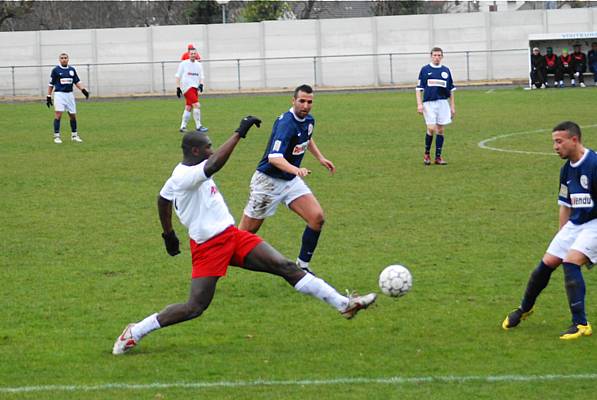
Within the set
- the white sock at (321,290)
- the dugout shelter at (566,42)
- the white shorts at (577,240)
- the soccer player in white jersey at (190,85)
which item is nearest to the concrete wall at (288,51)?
the dugout shelter at (566,42)

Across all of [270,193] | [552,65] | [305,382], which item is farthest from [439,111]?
[552,65]

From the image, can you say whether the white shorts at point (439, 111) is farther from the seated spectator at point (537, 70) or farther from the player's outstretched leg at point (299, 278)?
the seated spectator at point (537, 70)

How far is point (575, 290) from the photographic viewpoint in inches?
323

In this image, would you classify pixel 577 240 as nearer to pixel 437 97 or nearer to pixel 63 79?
pixel 437 97

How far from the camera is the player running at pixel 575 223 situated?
26.8 ft

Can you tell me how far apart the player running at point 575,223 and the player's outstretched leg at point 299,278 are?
5.21 feet

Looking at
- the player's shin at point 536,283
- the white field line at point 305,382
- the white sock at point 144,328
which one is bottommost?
the white field line at point 305,382

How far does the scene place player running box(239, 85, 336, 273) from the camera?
10.6 m

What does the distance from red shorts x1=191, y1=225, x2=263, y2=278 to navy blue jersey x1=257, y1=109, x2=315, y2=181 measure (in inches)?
91.3

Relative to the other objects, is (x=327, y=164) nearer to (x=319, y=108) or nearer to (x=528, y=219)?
(x=528, y=219)

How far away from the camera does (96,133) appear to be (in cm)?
2855

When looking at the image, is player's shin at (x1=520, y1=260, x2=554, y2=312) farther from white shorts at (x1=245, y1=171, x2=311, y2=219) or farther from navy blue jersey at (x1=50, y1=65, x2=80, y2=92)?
navy blue jersey at (x1=50, y1=65, x2=80, y2=92)

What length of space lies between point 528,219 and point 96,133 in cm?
1715

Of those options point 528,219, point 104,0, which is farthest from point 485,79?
point 528,219
